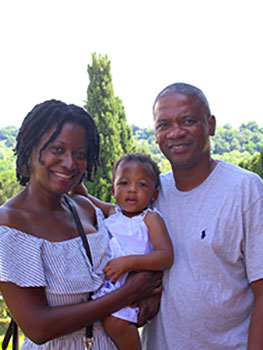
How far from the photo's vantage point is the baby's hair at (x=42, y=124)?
1.89 meters

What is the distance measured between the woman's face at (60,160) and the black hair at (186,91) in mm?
592

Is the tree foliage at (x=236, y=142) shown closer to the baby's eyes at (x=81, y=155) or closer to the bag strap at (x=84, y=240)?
the bag strap at (x=84, y=240)

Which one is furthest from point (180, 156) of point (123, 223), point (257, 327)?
point (257, 327)

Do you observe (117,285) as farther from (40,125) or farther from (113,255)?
(40,125)

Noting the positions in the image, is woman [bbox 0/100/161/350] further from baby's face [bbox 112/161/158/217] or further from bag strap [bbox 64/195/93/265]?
baby's face [bbox 112/161/158/217]

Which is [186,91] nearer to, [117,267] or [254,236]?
[254,236]

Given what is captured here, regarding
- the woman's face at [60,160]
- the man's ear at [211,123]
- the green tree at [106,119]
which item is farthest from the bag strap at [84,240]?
the green tree at [106,119]

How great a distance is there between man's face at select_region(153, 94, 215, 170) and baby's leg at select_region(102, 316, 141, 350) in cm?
95

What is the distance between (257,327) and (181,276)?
18.1 inches

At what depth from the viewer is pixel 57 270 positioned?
176cm

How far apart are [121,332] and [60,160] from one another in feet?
3.24

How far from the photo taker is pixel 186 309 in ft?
6.38

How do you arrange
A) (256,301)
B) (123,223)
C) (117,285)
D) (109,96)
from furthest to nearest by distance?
(109,96), (123,223), (117,285), (256,301)

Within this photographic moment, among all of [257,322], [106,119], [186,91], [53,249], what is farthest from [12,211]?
[106,119]
